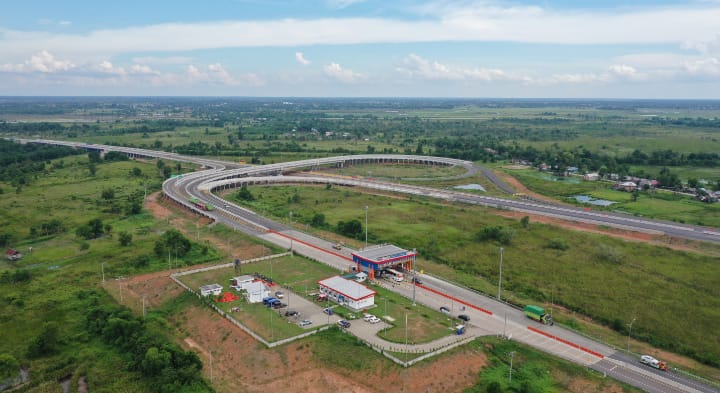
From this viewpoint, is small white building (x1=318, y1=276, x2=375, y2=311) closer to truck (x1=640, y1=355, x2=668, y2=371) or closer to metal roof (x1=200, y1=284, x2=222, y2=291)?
metal roof (x1=200, y1=284, x2=222, y2=291)

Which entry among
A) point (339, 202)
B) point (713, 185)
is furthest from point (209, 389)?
point (713, 185)

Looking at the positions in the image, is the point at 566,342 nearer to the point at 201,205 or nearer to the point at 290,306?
the point at 290,306

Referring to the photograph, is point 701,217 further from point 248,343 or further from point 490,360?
point 248,343

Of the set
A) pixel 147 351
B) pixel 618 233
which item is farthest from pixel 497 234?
pixel 147 351

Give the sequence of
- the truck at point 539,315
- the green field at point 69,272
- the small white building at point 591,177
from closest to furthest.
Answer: the green field at point 69,272 → the truck at point 539,315 → the small white building at point 591,177

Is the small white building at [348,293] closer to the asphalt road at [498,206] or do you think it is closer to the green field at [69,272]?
the asphalt road at [498,206]

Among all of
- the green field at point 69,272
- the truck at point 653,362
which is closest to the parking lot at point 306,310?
the green field at point 69,272

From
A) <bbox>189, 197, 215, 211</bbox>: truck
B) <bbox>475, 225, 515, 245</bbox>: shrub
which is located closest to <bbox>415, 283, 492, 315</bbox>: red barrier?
<bbox>475, 225, 515, 245</bbox>: shrub
